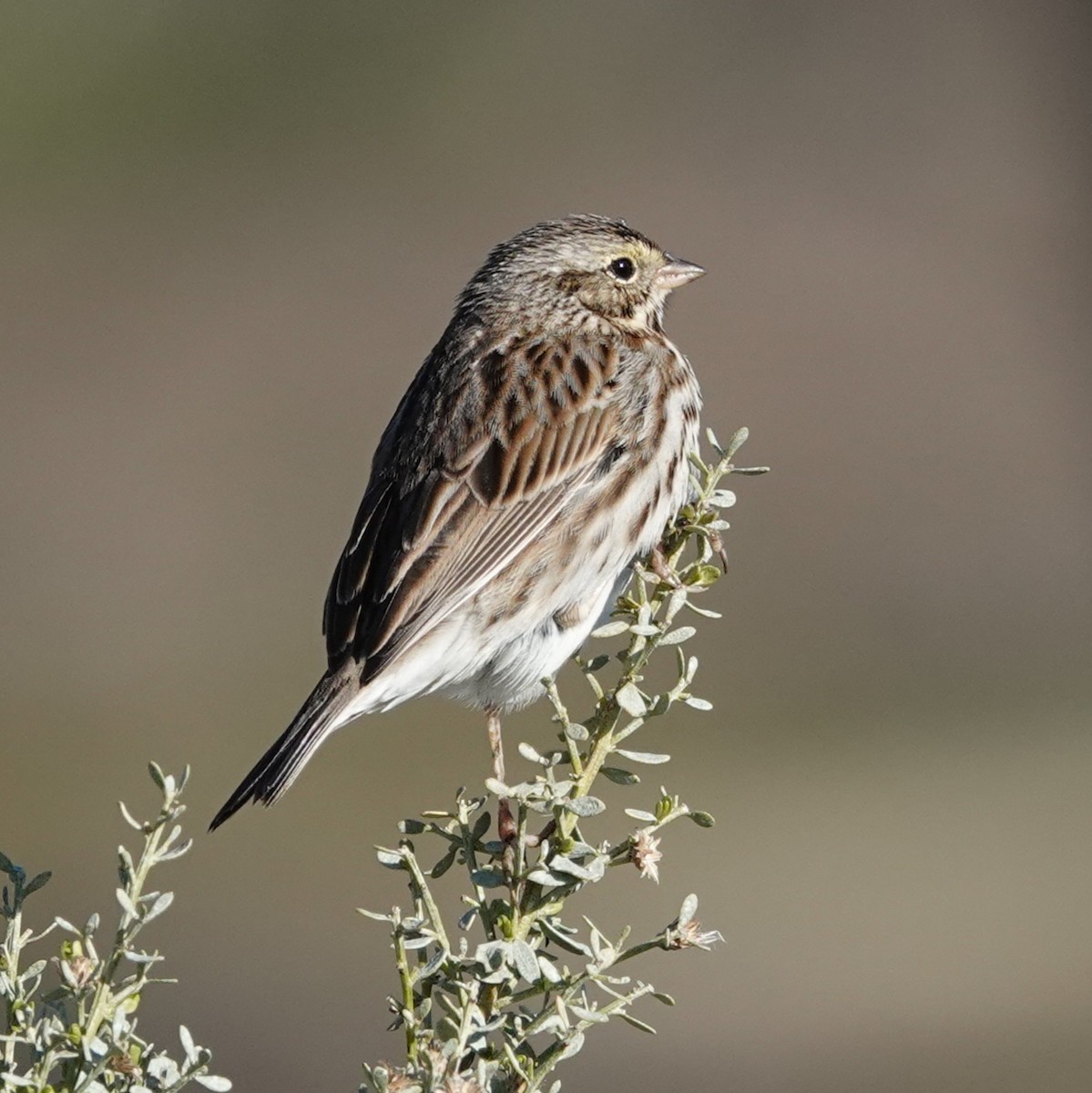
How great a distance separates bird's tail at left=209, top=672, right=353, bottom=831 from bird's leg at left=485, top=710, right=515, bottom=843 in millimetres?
362

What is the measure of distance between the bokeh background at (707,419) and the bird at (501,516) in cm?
516

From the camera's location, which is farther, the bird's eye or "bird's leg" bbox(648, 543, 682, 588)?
the bird's eye

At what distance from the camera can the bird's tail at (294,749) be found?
10.9 feet

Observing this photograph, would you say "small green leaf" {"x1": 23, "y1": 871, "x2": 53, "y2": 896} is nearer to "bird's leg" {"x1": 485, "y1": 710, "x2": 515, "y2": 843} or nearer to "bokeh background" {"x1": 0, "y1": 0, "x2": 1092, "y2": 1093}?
"bird's leg" {"x1": 485, "y1": 710, "x2": 515, "y2": 843}

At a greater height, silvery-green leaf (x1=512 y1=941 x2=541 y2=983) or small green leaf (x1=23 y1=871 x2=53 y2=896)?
silvery-green leaf (x1=512 y1=941 x2=541 y2=983)

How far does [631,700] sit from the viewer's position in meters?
2.66

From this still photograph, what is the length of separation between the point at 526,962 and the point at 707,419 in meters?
9.94

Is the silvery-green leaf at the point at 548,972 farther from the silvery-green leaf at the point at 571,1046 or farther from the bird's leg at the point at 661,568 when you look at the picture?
the bird's leg at the point at 661,568

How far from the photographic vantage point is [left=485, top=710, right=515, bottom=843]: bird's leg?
3476mm

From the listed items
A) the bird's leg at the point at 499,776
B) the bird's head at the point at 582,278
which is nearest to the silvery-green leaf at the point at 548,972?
the bird's leg at the point at 499,776

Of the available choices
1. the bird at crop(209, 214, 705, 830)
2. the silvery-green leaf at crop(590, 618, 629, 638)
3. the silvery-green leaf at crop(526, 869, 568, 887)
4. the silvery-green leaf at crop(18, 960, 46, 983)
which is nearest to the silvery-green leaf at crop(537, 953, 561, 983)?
the silvery-green leaf at crop(526, 869, 568, 887)

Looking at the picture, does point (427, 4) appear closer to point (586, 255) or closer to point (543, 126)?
point (543, 126)

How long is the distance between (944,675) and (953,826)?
1439 millimetres

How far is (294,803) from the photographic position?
11.3 m
